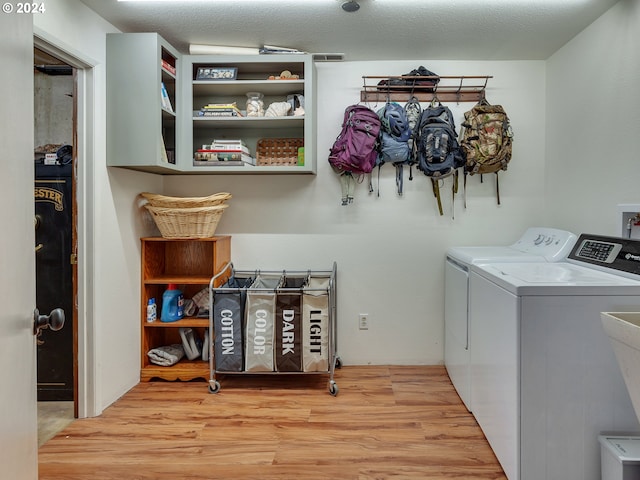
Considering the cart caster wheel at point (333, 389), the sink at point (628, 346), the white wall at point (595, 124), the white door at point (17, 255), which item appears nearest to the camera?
the white door at point (17, 255)

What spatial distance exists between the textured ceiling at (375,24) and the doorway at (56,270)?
0.74 m

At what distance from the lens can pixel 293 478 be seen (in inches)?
73.4

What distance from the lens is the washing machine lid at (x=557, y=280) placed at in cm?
168

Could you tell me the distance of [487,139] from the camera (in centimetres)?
290

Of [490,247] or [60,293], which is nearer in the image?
[60,293]

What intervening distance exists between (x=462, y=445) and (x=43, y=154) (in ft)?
9.50

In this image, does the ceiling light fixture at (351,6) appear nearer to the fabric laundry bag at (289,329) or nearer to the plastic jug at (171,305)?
the fabric laundry bag at (289,329)

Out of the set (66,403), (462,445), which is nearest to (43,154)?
(66,403)

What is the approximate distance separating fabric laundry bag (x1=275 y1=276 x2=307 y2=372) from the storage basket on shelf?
689mm

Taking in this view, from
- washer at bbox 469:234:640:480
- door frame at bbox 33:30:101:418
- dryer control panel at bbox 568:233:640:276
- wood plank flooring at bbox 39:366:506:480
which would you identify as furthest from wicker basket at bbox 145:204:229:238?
dryer control panel at bbox 568:233:640:276

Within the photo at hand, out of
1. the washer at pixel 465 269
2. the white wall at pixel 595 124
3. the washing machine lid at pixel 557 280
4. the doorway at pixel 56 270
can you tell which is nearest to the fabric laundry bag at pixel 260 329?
the doorway at pixel 56 270

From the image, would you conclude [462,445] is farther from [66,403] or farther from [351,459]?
[66,403]

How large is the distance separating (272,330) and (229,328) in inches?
11.0

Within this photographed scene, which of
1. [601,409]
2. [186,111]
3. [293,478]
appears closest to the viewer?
[601,409]
